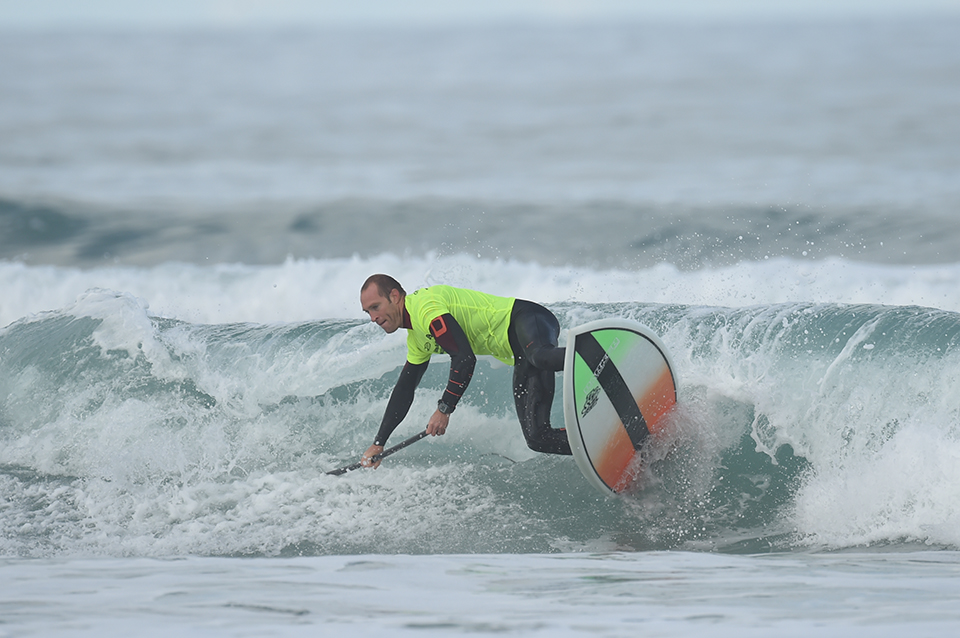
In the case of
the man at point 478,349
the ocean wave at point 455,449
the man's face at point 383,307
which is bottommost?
the ocean wave at point 455,449

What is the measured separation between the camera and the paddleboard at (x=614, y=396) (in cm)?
423

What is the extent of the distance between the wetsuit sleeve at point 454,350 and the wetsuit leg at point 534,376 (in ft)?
1.01

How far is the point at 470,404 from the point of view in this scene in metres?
5.78

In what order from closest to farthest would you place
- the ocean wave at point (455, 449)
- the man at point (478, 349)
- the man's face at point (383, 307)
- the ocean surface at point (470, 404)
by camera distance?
the ocean surface at point (470, 404) → the man's face at point (383, 307) → the man at point (478, 349) → the ocean wave at point (455, 449)

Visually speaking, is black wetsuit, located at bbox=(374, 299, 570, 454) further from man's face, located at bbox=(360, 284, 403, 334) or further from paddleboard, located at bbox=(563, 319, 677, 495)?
man's face, located at bbox=(360, 284, 403, 334)

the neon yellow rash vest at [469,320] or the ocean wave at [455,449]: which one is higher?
the neon yellow rash vest at [469,320]

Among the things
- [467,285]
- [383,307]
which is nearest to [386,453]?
[383,307]

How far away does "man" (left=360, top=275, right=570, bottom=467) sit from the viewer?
13.8ft

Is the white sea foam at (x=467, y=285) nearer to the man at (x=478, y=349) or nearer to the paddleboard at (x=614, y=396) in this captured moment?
the paddleboard at (x=614, y=396)

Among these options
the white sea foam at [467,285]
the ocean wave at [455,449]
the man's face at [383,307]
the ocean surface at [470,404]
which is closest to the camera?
the ocean surface at [470,404]

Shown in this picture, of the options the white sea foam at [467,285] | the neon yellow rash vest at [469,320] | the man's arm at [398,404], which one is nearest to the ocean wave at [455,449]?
the man's arm at [398,404]

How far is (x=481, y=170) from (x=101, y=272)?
8409 mm

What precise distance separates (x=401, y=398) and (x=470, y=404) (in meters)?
1.41

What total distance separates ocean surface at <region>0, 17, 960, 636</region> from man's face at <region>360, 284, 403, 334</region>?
108 centimetres
